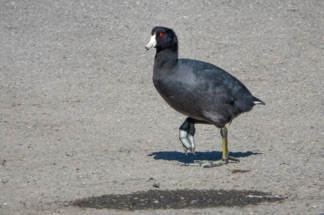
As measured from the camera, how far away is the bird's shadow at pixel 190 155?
944 cm

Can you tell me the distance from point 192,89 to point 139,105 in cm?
251

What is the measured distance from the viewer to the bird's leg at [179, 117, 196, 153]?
9.14 meters

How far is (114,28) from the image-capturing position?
47.0 feet

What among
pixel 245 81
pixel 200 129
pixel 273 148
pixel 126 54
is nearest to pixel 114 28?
pixel 126 54

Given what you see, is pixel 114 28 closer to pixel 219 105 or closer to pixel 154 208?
pixel 219 105

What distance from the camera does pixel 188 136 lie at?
9258 mm

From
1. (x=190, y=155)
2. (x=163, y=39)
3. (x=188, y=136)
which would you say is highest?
(x=163, y=39)

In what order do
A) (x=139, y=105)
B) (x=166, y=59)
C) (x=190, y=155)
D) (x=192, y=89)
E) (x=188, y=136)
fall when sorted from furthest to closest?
(x=139, y=105) < (x=190, y=155) < (x=188, y=136) < (x=166, y=59) < (x=192, y=89)

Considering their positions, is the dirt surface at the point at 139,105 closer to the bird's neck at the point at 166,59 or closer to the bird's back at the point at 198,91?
the bird's back at the point at 198,91

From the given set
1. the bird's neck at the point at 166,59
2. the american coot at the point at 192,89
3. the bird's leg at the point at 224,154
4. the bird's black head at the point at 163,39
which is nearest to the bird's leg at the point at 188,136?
the american coot at the point at 192,89

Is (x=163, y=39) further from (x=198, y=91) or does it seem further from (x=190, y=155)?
(x=190, y=155)

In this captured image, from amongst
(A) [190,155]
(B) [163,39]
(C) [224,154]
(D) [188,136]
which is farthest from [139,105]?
(C) [224,154]

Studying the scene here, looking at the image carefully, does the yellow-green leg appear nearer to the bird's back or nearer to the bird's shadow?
the bird's back

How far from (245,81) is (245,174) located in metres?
3.64
